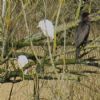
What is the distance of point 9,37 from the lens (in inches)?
119

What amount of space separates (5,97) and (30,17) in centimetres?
387

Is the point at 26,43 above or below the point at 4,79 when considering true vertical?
above

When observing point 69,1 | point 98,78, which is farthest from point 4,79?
point 98,78

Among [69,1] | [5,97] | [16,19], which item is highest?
[69,1]

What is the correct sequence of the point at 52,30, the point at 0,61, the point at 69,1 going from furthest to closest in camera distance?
the point at 69,1 < the point at 0,61 < the point at 52,30

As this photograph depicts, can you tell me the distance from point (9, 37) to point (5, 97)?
4.15m

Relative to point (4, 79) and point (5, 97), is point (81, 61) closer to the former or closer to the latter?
point (4, 79)

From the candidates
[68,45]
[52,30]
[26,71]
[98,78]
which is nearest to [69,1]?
[68,45]

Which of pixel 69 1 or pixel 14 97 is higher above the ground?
pixel 69 1

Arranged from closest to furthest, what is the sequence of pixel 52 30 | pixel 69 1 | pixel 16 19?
pixel 52 30 → pixel 16 19 → pixel 69 1

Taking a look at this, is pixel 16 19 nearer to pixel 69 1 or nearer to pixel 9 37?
pixel 9 37

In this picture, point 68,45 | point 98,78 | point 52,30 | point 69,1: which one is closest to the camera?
point 52,30

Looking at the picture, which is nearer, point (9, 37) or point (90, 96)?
point (9, 37)

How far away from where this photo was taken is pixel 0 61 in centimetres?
321
